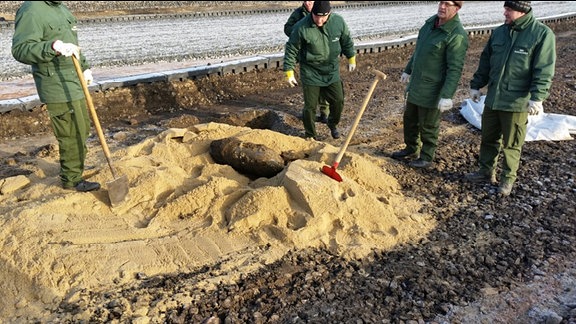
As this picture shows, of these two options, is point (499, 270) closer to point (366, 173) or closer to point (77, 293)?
point (366, 173)

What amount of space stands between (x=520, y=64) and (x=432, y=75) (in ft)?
2.67

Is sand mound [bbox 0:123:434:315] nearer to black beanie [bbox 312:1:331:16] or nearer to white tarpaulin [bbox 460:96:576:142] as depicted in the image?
black beanie [bbox 312:1:331:16]

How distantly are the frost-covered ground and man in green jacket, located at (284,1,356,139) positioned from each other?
193 inches

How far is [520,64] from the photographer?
4059 millimetres

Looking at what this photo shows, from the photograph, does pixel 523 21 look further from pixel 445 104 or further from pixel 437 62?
pixel 445 104

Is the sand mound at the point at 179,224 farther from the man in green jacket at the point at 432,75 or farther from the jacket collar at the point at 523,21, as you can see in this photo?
the jacket collar at the point at 523,21

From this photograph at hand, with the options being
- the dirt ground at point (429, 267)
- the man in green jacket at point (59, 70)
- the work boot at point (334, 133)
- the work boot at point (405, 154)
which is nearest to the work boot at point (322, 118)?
the dirt ground at point (429, 267)

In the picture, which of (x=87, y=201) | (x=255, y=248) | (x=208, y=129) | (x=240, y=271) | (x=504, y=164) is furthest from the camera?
(x=208, y=129)

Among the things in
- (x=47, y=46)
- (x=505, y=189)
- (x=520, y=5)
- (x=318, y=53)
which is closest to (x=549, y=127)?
(x=505, y=189)

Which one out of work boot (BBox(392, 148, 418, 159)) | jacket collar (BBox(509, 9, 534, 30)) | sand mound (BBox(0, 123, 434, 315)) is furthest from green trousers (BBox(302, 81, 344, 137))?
jacket collar (BBox(509, 9, 534, 30))

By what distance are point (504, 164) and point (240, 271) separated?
2723 millimetres

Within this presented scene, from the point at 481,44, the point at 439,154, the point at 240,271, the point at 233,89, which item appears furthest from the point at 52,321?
the point at 481,44

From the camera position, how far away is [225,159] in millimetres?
4422

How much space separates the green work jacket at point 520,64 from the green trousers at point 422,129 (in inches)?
23.2
